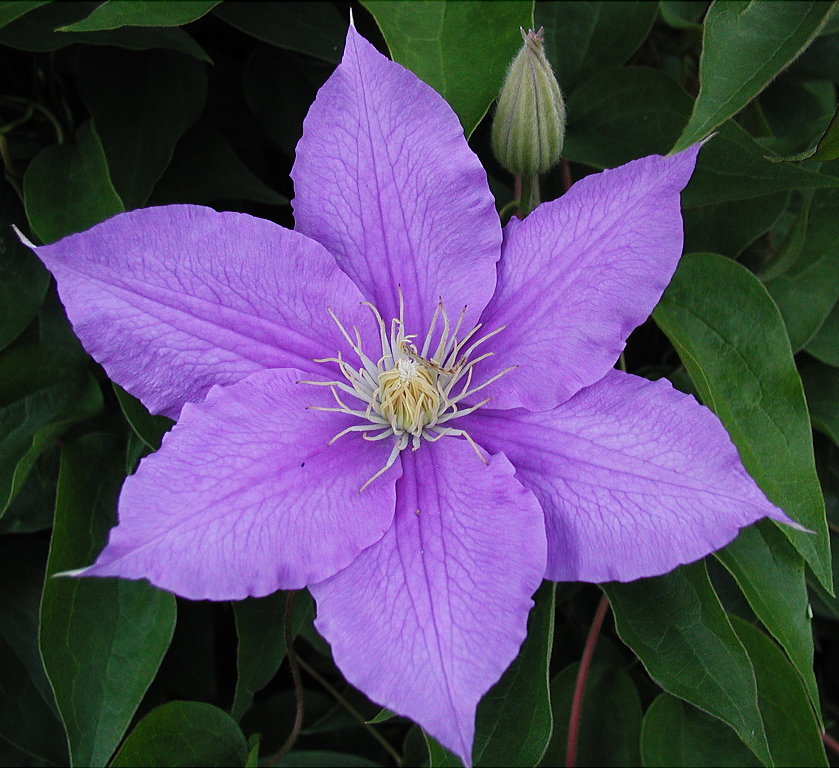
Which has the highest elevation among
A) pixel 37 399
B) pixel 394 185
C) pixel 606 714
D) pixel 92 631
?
pixel 394 185

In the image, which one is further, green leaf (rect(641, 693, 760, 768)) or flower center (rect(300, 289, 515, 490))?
green leaf (rect(641, 693, 760, 768))

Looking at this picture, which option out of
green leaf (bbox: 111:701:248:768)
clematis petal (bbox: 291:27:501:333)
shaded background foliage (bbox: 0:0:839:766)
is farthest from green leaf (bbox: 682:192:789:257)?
green leaf (bbox: 111:701:248:768)

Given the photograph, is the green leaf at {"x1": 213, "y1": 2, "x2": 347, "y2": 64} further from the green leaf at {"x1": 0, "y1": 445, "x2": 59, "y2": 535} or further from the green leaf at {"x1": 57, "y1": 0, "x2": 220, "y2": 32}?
the green leaf at {"x1": 0, "y1": 445, "x2": 59, "y2": 535}

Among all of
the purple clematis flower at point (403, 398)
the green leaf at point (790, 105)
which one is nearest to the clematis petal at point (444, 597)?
the purple clematis flower at point (403, 398)

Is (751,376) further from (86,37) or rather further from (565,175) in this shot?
(86,37)

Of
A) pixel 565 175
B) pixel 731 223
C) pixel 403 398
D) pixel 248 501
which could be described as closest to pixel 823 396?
pixel 731 223

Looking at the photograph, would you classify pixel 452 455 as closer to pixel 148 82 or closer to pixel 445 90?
pixel 445 90
